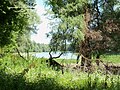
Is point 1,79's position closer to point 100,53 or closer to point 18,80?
point 18,80

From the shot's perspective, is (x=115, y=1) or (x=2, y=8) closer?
(x=2, y=8)

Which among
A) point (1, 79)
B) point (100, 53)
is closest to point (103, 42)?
point (100, 53)

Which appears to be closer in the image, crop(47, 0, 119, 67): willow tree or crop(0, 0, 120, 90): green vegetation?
crop(0, 0, 120, 90): green vegetation

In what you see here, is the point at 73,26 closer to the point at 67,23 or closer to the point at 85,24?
the point at 67,23

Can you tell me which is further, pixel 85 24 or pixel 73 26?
pixel 85 24

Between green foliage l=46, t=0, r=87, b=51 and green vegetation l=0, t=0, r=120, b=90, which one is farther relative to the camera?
green foliage l=46, t=0, r=87, b=51

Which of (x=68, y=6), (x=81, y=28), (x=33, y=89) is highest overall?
(x=68, y=6)

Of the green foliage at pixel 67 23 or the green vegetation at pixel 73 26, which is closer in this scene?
the green vegetation at pixel 73 26

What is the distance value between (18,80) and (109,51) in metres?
27.4

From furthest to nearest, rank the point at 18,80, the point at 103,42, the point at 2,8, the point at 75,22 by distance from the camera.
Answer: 1. the point at 103,42
2. the point at 75,22
3. the point at 2,8
4. the point at 18,80

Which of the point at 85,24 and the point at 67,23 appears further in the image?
the point at 85,24

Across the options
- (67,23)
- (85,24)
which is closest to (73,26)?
(67,23)

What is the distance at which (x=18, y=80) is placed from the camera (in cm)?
803

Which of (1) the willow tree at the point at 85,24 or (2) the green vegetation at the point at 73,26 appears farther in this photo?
(1) the willow tree at the point at 85,24
